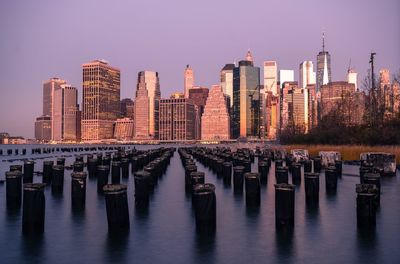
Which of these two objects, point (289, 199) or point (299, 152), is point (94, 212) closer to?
point (289, 199)

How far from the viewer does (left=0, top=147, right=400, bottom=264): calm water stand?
1007cm

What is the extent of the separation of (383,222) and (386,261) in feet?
15.5

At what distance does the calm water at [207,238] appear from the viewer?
1007 cm

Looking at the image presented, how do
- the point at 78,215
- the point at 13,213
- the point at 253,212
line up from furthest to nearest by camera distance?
the point at 253,212 < the point at 13,213 < the point at 78,215

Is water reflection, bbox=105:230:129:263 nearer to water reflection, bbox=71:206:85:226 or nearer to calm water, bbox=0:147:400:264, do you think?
calm water, bbox=0:147:400:264

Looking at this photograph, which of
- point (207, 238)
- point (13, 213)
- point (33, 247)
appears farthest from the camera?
point (13, 213)

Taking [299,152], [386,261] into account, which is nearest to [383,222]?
[386,261]

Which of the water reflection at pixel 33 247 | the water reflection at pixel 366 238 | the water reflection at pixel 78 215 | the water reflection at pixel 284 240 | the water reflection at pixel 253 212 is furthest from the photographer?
the water reflection at pixel 253 212

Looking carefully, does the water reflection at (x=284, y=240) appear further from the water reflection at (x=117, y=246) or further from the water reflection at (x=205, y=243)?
the water reflection at (x=117, y=246)

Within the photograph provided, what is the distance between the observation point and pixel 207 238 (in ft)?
39.1

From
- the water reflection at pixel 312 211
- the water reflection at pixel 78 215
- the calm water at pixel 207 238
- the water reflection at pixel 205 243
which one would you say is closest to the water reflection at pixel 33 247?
the calm water at pixel 207 238

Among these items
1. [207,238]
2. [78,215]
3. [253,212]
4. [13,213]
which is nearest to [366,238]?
[207,238]

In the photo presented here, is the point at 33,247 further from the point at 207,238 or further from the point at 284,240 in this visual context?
the point at 284,240

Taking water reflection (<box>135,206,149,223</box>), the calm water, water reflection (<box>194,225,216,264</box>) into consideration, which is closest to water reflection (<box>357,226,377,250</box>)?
the calm water
